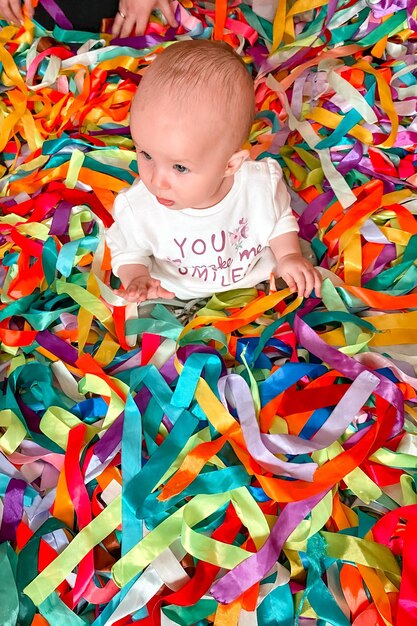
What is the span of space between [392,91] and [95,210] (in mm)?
633

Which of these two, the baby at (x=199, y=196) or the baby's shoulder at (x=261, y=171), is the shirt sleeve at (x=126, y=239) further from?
the baby's shoulder at (x=261, y=171)

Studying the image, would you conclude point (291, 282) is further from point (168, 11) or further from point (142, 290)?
point (168, 11)

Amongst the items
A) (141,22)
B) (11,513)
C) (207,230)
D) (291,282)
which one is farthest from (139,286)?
(141,22)

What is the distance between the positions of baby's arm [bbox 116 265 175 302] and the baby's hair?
258 mm

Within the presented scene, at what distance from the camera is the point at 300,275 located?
1.09 m

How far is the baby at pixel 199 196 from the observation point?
89 cm

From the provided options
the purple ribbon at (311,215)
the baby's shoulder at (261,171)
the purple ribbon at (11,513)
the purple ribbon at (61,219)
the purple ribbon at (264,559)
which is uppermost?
the baby's shoulder at (261,171)

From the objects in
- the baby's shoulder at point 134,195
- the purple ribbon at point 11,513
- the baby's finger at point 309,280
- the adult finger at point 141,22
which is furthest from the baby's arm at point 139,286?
the adult finger at point 141,22

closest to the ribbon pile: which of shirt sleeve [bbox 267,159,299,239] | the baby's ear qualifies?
shirt sleeve [bbox 267,159,299,239]

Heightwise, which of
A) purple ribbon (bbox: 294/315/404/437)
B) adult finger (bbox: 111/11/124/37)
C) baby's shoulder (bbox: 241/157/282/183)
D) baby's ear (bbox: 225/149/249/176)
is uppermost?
baby's ear (bbox: 225/149/249/176)

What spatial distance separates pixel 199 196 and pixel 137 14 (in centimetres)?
76

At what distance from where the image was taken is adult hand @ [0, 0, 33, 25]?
5.06 feet

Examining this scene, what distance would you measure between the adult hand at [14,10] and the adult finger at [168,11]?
0.29m

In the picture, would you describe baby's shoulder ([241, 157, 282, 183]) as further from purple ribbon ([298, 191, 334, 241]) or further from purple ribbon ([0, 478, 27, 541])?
purple ribbon ([0, 478, 27, 541])
